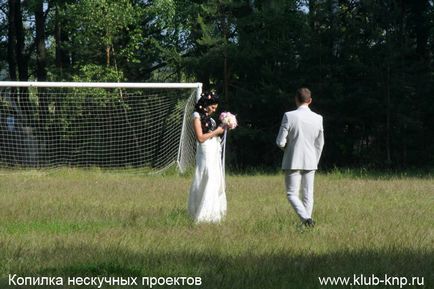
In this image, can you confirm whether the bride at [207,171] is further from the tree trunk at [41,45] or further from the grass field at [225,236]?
the tree trunk at [41,45]

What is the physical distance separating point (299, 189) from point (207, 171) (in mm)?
1295

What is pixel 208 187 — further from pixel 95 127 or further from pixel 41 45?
pixel 41 45

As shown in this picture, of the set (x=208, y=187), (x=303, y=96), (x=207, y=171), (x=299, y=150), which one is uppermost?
(x=303, y=96)

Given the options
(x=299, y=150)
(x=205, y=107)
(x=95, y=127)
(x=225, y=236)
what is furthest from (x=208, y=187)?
(x=95, y=127)

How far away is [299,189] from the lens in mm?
9781

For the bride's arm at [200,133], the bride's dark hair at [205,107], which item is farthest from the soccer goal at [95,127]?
the bride's arm at [200,133]

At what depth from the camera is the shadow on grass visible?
630 centimetres

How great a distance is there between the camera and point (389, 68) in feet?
78.8

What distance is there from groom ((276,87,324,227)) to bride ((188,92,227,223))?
1.16m

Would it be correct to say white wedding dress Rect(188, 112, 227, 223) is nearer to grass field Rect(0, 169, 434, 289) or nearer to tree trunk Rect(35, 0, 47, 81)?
grass field Rect(0, 169, 434, 289)

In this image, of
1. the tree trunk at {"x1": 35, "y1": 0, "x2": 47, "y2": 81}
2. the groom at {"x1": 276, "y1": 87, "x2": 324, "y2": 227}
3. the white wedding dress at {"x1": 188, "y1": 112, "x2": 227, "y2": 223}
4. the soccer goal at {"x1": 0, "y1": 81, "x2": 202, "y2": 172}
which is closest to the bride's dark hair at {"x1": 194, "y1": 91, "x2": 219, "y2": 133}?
the white wedding dress at {"x1": 188, "y1": 112, "x2": 227, "y2": 223}

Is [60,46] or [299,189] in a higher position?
[60,46]

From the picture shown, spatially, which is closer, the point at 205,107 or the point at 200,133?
the point at 200,133

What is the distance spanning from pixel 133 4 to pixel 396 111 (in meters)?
11.0
